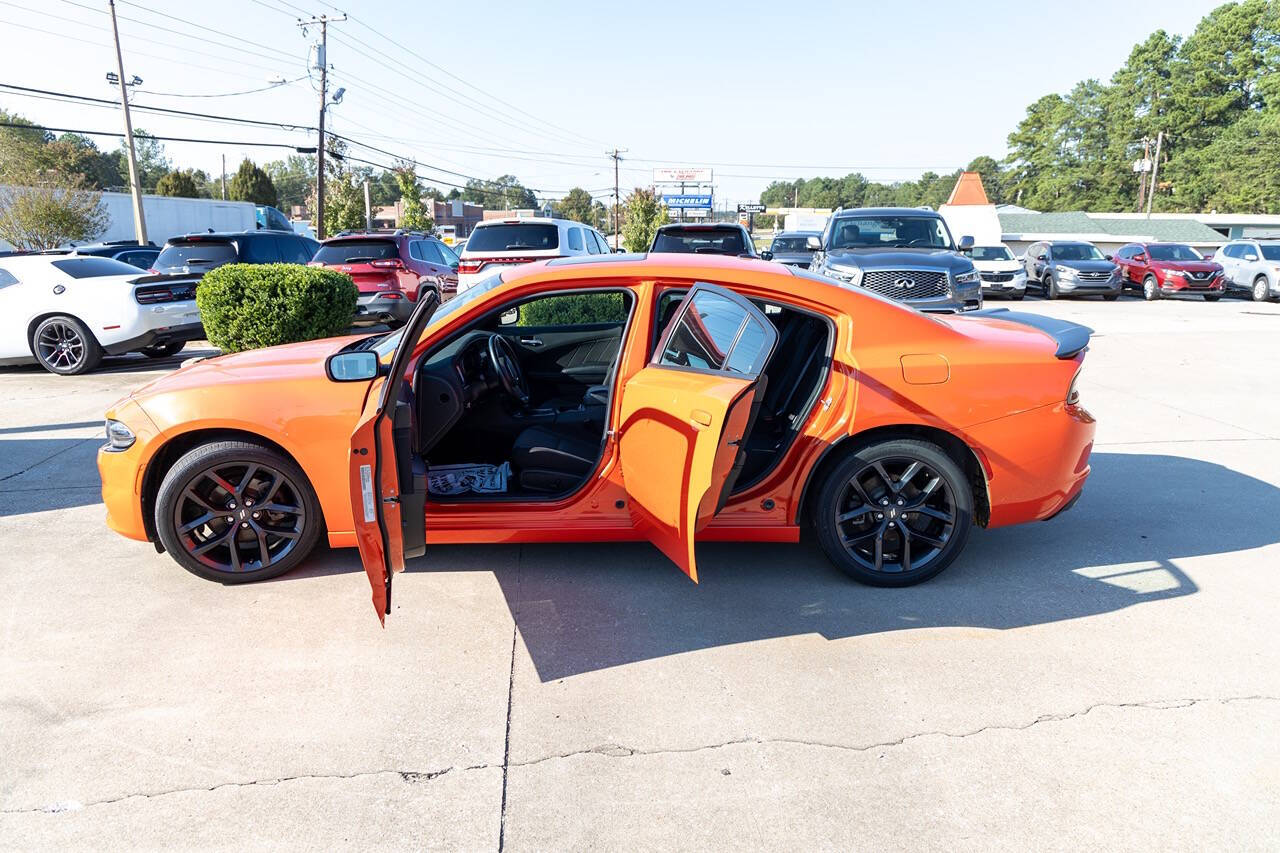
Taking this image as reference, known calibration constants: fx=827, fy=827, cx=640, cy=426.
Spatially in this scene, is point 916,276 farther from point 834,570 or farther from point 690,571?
point 690,571

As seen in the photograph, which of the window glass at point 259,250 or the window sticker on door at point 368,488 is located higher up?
the window glass at point 259,250

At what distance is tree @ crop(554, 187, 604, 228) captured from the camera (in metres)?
103

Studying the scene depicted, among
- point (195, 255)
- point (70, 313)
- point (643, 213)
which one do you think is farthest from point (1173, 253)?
point (643, 213)

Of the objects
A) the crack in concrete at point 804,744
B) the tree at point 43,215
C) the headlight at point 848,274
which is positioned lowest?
the crack in concrete at point 804,744

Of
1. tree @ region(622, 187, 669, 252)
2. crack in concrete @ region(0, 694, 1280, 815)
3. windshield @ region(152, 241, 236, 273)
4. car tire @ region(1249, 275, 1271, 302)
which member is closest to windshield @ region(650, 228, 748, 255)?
windshield @ region(152, 241, 236, 273)

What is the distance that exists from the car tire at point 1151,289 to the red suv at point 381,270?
1949 centimetres

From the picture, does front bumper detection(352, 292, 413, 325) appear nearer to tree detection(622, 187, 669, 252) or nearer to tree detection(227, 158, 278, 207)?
tree detection(622, 187, 669, 252)

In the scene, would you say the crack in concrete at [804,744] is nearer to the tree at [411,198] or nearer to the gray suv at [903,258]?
the gray suv at [903,258]

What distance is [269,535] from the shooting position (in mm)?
4074

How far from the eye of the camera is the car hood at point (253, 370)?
3.98 m

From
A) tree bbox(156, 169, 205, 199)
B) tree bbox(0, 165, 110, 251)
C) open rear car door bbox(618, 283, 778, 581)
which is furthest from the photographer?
tree bbox(156, 169, 205, 199)

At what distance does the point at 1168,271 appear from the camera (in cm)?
2219

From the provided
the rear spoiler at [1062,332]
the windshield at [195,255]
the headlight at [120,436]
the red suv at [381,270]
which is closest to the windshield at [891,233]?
the red suv at [381,270]

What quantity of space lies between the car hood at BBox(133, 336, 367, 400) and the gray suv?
674 cm
